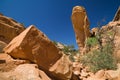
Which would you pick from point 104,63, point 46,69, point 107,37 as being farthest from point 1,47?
point 107,37

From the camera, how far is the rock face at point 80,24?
3612cm

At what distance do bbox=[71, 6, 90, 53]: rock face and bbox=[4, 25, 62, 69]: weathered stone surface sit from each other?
88.8ft

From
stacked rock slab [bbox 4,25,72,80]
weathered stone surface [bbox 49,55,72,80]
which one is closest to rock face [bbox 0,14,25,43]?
stacked rock slab [bbox 4,25,72,80]

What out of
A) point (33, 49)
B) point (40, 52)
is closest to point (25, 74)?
point (33, 49)

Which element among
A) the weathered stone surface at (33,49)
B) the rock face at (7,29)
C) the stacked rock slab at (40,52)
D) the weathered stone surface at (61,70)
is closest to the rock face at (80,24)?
the rock face at (7,29)

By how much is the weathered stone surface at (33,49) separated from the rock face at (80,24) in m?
27.1

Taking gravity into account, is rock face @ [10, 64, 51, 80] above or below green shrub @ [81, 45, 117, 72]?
above

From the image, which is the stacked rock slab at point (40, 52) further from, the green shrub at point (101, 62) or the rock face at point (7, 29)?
the green shrub at point (101, 62)

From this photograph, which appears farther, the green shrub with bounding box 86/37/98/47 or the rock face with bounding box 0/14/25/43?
the green shrub with bounding box 86/37/98/47

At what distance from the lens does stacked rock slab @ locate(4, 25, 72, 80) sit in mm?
8828

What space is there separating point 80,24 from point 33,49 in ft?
95.1

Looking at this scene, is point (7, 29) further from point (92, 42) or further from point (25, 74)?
point (92, 42)

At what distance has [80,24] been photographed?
37219mm

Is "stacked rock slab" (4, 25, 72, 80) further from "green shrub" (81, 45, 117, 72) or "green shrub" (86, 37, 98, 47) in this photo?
"green shrub" (86, 37, 98, 47)
